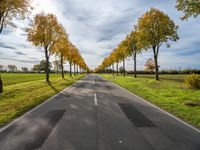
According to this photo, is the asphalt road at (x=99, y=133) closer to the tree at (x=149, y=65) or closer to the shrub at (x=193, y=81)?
the shrub at (x=193, y=81)

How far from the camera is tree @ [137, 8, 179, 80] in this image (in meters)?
34.2

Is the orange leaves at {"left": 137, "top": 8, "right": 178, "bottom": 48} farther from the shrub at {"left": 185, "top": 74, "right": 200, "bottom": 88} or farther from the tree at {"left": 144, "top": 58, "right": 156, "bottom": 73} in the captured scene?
the tree at {"left": 144, "top": 58, "right": 156, "bottom": 73}

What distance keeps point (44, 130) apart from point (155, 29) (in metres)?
32.1

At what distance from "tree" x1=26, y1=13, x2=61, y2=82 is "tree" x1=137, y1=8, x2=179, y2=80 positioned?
15.2 m

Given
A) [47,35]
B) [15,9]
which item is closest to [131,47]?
[47,35]

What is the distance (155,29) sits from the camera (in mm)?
35219

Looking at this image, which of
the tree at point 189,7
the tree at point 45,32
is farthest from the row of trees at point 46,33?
the tree at point 189,7

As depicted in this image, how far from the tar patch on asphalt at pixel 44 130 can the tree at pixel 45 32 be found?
90.5ft

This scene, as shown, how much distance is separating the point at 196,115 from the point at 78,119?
203 inches

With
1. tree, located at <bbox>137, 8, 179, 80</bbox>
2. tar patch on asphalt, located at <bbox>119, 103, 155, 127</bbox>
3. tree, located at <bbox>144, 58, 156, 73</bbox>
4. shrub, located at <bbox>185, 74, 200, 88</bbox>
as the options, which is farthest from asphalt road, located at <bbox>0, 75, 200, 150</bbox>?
tree, located at <bbox>144, 58, 156, 73</bbox>

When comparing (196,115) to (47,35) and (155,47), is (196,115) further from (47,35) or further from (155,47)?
(47,35)

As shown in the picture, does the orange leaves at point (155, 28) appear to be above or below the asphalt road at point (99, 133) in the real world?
above

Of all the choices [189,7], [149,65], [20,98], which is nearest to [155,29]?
[189,7]

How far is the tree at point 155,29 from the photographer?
34.2 metres
